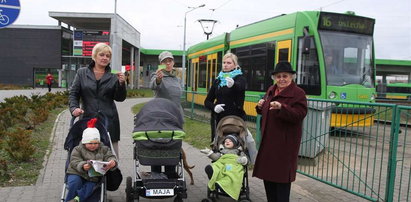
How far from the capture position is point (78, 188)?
4.12m

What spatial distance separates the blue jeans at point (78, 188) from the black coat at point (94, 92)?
80cm

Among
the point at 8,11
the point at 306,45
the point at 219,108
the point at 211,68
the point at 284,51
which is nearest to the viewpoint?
the point at 219,108

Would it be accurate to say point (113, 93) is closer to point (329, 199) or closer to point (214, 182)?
point (214, 182)

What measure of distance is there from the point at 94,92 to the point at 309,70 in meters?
7.63

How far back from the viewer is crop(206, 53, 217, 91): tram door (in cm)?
1661

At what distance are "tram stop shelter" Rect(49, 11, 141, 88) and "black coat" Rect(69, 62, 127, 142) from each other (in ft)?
76.2

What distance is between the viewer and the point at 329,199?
17.8 feet

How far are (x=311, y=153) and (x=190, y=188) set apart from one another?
2.36 m

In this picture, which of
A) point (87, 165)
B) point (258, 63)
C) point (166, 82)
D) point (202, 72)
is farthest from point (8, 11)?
point (202, 72)

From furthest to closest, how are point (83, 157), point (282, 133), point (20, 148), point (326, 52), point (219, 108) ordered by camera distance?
point (326, 52) < point (20, 148) < point (219, 108) < point (83, 157) < point (282, 133)

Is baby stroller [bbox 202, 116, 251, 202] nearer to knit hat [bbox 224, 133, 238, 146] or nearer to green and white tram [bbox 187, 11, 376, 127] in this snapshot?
knit hat [bbox 224, 133, 238, 146]

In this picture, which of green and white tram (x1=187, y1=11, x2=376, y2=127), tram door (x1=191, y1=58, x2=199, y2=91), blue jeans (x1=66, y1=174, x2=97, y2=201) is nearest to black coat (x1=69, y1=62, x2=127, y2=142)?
blue jeans (x1=66, y1=174, x2=97, y2=201)

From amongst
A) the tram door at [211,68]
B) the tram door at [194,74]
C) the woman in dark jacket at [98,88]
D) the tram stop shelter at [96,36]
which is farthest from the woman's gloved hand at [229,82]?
the tram stop shelter at [96,36]

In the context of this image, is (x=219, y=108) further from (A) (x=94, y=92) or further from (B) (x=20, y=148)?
(B) (x=20, y=148)
